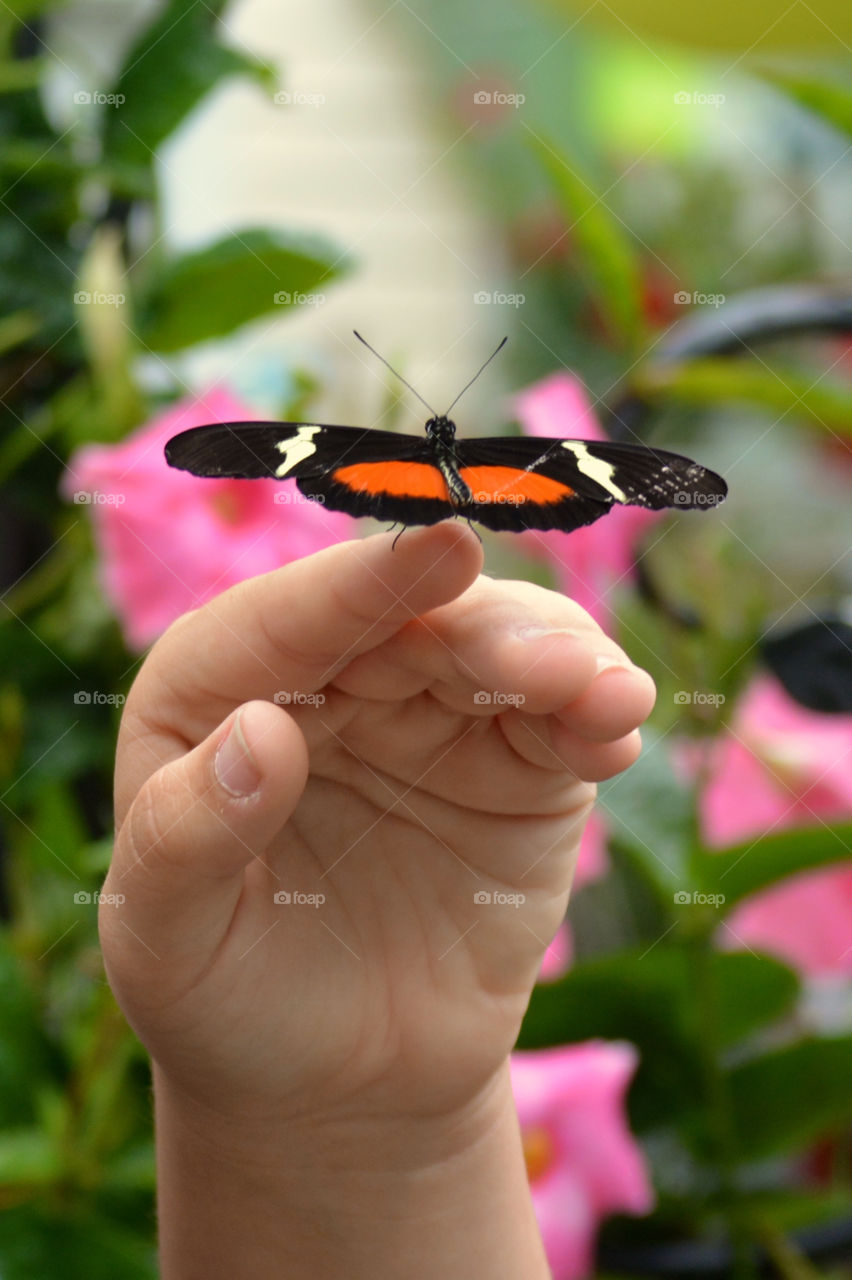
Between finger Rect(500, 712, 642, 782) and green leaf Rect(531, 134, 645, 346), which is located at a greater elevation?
green leaf Rect(531, 134, 645, 346)

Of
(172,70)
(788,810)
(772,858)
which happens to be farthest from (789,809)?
(172,70)

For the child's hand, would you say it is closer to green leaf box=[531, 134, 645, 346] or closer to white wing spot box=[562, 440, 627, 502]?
white wing spot box=[562, 440, 627, 502]

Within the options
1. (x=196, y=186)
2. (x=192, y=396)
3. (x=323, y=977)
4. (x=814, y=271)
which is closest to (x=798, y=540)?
(x=814, y=271)

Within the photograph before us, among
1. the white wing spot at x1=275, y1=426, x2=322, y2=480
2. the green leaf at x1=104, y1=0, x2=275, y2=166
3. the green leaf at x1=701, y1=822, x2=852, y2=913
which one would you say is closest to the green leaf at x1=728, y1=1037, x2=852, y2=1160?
the green leaf at x1=701, y1=822, x2=852, y2=913

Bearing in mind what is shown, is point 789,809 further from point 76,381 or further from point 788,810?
point 76,381

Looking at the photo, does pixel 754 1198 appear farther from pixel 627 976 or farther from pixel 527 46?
pixel 527 46

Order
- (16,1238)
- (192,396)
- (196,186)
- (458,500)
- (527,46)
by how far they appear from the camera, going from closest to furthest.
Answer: (458,500) → (16,1238) → (192,396) → (196,186) → (527,46)

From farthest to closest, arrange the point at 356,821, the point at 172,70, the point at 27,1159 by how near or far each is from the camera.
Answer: the point at 172,70 < the point at 27,1159 < the point at 356,821
